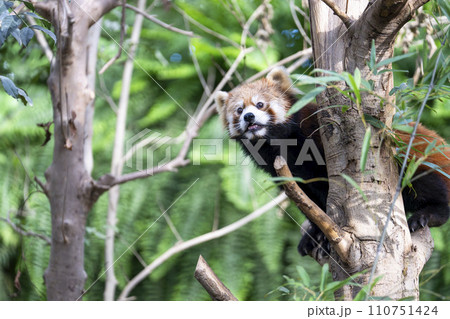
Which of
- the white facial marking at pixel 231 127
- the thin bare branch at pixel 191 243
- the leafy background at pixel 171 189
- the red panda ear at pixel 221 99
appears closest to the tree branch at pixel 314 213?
the white facial marking at pixel 231 127

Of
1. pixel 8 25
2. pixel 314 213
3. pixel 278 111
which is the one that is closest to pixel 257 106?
pixel 278 111

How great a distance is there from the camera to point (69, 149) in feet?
6.37

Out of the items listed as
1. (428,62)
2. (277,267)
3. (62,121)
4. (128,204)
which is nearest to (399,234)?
(428,62)

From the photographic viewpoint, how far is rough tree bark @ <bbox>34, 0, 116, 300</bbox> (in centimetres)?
190

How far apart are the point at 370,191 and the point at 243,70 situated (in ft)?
6.23

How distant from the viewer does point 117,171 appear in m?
3.29

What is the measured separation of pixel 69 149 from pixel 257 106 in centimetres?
86

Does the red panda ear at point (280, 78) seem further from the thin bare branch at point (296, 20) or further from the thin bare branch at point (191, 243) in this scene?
the thin bare branch at point (191, 243)

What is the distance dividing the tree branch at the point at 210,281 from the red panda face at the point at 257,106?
3.18 feet

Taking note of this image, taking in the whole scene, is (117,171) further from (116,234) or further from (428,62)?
(428,62)

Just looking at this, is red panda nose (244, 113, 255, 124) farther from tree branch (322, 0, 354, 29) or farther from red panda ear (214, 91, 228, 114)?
tree branch (322, 0, 354, 29)

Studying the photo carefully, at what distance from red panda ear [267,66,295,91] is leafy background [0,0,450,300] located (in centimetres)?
66

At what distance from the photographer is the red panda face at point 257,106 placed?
2.10 m

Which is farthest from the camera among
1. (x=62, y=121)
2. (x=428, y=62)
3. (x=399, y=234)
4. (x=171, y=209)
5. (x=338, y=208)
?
(x=171, y=209)
